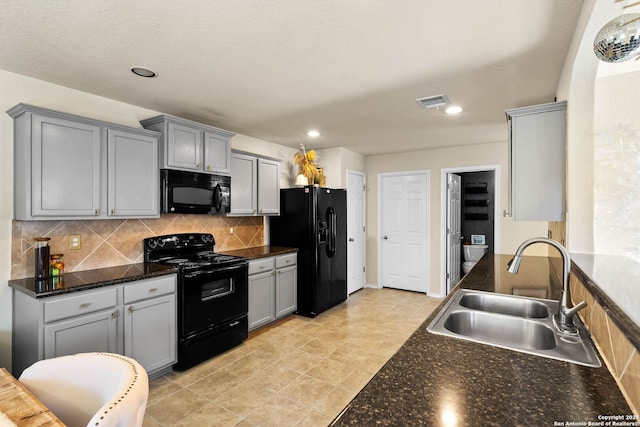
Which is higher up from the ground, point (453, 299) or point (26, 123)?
point (26, 123)

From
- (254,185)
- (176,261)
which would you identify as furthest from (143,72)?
(254,185)

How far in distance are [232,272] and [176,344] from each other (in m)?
0.79

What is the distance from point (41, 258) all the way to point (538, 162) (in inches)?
141

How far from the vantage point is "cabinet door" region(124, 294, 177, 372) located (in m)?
2.44

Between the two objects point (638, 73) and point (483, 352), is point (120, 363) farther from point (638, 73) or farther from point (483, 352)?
point (638, 73)

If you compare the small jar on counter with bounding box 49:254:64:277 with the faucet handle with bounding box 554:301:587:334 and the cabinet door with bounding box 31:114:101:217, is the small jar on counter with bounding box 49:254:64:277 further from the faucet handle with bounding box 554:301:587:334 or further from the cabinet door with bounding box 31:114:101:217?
the faucet handle with bounding box 554:301:587:334

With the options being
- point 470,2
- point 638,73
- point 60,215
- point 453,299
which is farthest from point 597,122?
point 60,215

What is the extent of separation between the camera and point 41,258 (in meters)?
2.30

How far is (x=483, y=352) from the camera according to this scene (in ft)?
3.60

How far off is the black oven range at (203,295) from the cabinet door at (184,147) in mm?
792

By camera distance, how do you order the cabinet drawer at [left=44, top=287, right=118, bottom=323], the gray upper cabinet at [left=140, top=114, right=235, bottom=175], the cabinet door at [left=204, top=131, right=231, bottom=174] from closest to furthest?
the cabinet drawer at [left=44, top=287, right=118, bottom=323] → the gray upper cabinet at [left=140, top=114, right=235, bottom=175] → the cabinet door at [left=204, top=131, right=231, bottom=174]

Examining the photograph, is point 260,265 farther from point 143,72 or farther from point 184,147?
point 143,72

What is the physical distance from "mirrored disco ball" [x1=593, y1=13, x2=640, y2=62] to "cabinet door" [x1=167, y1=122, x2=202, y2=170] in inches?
118

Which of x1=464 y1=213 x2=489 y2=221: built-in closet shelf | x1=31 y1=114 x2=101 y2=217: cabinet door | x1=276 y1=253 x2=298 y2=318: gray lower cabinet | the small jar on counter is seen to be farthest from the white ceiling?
x1=464 y1=213 x2=489 y2=221: built-in closet shelf
